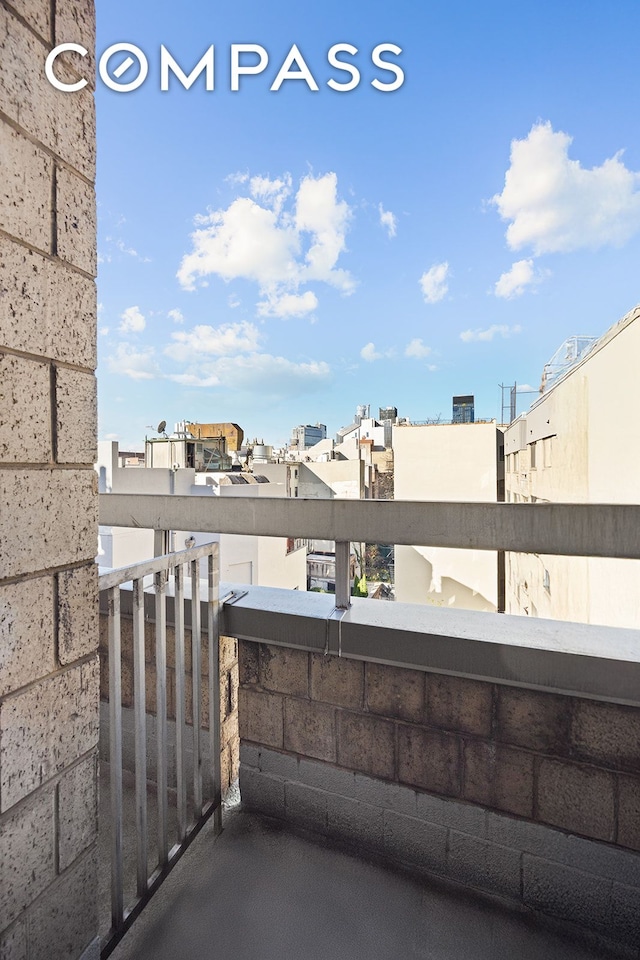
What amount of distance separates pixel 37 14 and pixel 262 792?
6.29 ft

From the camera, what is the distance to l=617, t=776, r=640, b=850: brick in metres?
0.98

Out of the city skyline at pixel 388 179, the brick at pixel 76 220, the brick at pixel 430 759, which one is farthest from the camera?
the city skyline at pixel 388 179

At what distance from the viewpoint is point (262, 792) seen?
1364mm

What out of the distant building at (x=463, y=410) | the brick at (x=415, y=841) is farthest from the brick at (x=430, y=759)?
the distant building at (x=463, y=410)

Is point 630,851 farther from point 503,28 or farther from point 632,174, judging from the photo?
point 632,174

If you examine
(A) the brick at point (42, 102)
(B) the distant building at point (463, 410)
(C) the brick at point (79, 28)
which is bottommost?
(A) the brick at point (42, 102)

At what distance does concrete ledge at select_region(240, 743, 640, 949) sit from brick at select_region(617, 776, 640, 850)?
3 centimetres

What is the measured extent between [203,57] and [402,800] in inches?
84.0

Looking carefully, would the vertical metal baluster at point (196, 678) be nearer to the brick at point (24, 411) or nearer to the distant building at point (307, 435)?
the brick at point (24, 411)

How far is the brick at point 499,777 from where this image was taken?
107 centimetres

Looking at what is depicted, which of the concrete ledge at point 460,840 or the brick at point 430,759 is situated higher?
the brick at point 430,759

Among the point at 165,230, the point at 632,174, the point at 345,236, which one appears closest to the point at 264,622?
the point at 165,230

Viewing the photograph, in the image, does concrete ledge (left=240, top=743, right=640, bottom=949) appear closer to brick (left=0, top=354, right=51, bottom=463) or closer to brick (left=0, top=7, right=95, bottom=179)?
brick (left=0, top=354, right=51, bottom=463)

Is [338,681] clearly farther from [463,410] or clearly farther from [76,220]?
[463,410]
